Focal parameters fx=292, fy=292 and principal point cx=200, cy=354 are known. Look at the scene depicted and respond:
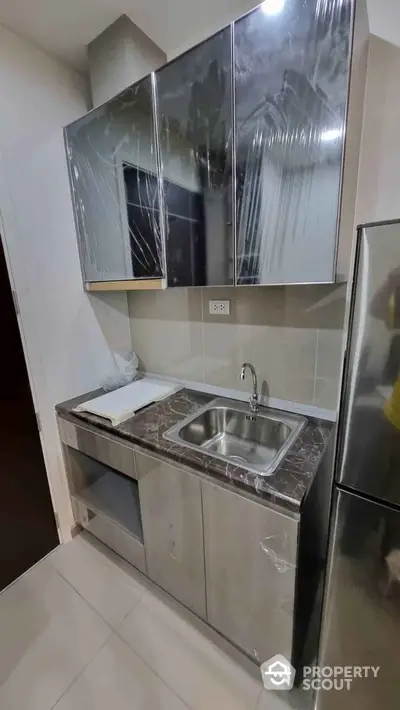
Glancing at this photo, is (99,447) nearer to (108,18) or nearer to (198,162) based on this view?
(198,162)

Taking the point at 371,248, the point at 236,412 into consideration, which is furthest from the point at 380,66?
the point at 236,412

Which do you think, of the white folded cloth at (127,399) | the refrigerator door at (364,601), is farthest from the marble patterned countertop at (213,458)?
the refrigerator door at (364,601)

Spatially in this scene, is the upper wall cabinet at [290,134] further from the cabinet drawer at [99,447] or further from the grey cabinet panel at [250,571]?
the cabinet drawer at [99,447]

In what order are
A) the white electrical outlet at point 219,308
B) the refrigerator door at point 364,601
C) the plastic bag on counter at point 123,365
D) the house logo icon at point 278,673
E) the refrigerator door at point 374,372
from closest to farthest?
1. the refrigerator door at point 374,372
2. the refrigerator door at point 364,601
3. the house logo icon at point 278,673
4. the white electrical outlet at point 219,308
5. the plastic bag on counter at point 123,365

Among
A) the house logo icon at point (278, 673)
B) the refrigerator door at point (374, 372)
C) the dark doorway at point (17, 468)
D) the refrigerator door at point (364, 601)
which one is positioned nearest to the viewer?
the refrigerator door at point (374, 372)

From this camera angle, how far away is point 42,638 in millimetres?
1296

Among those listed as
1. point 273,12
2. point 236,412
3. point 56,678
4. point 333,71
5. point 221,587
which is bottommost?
point 56,678

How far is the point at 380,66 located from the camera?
98 cm

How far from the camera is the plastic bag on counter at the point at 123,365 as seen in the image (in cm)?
188

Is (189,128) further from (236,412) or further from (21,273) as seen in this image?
(236,412)

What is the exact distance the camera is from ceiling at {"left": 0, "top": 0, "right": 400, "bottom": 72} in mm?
1169

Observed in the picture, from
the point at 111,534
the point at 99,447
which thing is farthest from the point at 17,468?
the point at 111,534

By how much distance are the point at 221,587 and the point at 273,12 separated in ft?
6.41

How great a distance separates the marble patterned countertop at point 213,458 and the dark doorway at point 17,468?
21 centimetres
